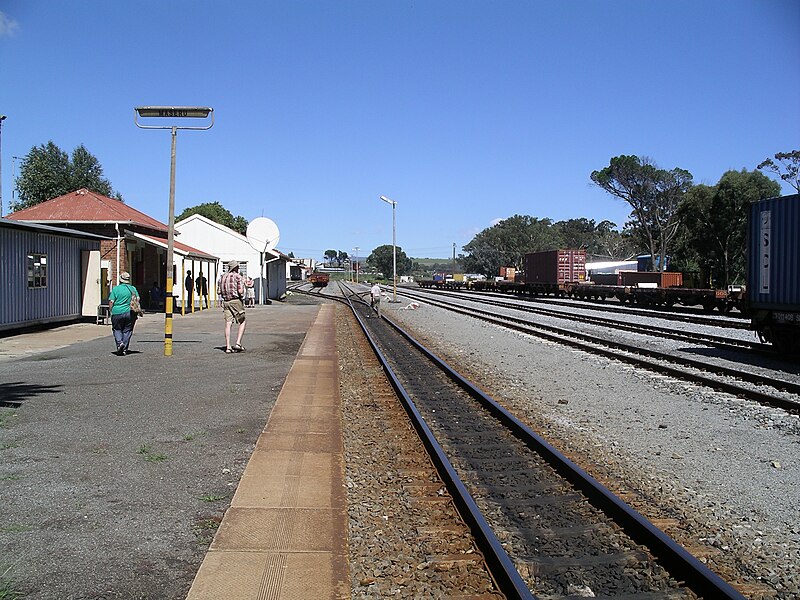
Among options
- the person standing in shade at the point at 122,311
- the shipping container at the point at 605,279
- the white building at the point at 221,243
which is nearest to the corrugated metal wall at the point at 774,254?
the person standing in shade at the point at 122,311

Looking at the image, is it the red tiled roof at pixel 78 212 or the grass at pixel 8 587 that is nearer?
the grass at pixel 8 587

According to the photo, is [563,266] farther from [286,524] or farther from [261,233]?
[286,524]

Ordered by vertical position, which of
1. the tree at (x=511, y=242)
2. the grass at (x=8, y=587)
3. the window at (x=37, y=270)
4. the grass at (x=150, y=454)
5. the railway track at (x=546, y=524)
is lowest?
the railway track at (x=546, y=524)

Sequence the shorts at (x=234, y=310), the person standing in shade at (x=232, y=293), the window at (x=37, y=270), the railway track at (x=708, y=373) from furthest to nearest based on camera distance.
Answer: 1. the window at (x=37, y=270)
2. the shorts at (x=234, y=310)
3. the person standing in shade at (x=232, y=293)
4. the railway track at (x=708, y=373)

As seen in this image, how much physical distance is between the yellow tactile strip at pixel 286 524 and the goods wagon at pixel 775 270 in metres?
10.6

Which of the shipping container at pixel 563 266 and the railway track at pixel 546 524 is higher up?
the shipping container at pixel 563 266

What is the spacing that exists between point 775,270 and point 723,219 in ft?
129

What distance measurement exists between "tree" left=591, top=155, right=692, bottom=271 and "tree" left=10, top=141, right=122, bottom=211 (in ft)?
165

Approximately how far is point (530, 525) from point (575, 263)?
157ft

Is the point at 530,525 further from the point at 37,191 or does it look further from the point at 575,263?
the point at 37,191

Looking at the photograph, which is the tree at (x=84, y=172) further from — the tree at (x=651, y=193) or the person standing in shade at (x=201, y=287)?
the tree at (x=651, y=193)

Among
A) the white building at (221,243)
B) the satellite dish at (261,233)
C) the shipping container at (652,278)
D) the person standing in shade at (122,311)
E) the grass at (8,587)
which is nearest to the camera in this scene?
the grass at (8,587)

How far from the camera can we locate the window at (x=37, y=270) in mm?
19203

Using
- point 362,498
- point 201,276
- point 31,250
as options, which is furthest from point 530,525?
point 201,276
